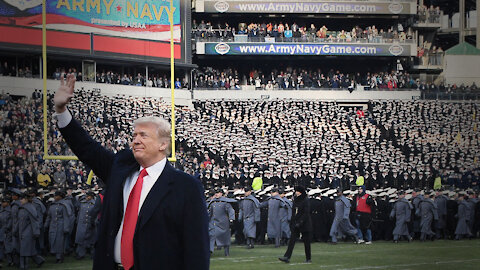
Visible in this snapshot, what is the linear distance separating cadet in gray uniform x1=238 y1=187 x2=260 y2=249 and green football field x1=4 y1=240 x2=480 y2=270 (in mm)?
337

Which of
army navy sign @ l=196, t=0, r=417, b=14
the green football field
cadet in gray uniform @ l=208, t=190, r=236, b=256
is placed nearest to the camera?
the green football field

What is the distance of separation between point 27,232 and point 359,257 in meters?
6.52

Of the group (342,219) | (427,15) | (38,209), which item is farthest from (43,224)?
(427,15)

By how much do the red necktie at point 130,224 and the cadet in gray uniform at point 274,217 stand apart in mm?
16285

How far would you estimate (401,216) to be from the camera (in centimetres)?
2231

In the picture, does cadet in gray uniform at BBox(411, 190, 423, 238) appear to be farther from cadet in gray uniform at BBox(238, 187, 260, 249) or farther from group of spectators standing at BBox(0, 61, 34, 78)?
group of spectators standing at BBox(0, 61, 34, 78)

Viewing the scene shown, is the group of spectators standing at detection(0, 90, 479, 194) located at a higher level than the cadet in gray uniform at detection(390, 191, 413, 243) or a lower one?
higher

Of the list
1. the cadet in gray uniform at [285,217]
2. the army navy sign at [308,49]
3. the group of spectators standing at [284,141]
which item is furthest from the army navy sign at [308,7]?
the cadet in gray uniform at [285,217]

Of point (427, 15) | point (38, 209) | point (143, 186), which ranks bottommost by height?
point (38, 209)

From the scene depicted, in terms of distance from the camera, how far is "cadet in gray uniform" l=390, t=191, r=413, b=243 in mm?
22328

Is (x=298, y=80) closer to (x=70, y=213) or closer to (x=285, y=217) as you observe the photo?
(x=285, y=217)

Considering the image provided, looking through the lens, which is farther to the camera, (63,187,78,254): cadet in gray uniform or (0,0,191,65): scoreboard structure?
(0,0,191,65): scoreboard structure

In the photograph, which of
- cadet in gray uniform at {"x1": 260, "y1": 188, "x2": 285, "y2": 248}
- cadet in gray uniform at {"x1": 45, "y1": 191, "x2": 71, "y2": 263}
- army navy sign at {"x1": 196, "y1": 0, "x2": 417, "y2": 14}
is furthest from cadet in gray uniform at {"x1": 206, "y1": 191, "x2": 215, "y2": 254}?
army navy sign at {"x1": 196, "y1": 0, "x2": 417, "y2": 14}

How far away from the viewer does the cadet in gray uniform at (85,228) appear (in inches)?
680
